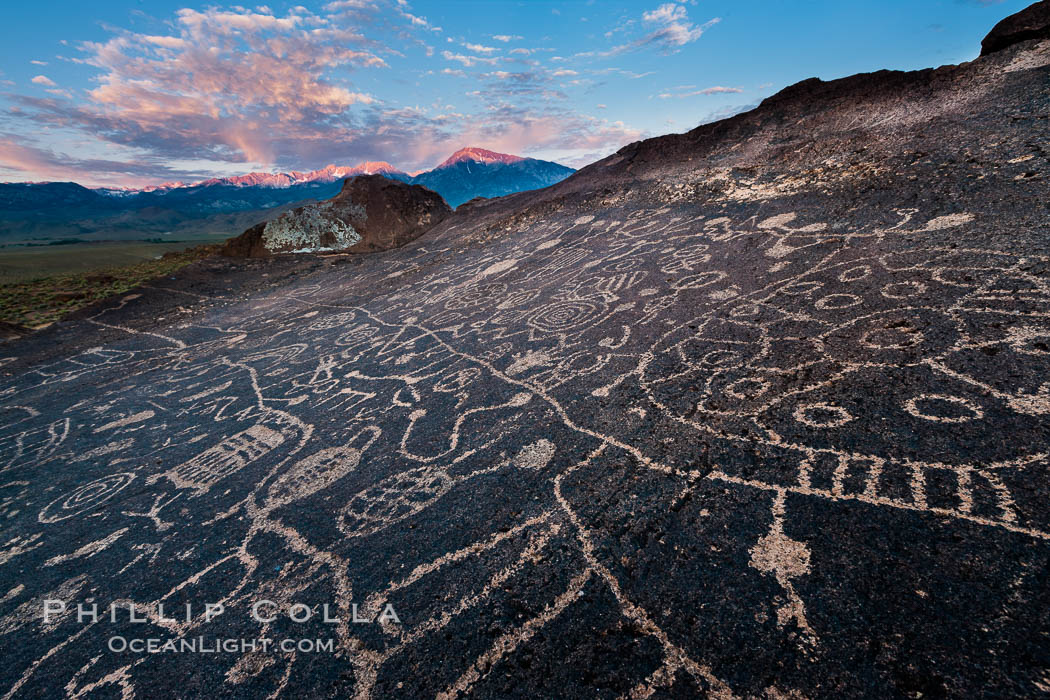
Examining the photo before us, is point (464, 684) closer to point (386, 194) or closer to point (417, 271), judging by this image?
point (417, 271)

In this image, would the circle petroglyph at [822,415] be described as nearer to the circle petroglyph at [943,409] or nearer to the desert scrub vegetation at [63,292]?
the circle petroglyph at [943,409]

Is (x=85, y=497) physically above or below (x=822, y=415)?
below

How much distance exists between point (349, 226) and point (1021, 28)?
16322 millimetres

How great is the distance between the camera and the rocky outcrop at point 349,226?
14.7m

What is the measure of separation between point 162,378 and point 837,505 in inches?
322

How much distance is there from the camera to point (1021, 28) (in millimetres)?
6824

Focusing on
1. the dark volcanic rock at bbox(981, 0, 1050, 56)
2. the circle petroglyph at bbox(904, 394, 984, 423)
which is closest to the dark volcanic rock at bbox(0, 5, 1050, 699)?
the circle petroglyph at bbox(904, 394, 984, 423)

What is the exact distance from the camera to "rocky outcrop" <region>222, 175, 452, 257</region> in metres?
14.7

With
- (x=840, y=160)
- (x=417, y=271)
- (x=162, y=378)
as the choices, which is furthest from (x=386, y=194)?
(x=840, y=160)

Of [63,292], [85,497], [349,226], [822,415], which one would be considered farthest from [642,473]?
[63,292]

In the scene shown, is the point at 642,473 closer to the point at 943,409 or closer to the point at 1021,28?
the point at 943,409

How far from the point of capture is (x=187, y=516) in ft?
10.8

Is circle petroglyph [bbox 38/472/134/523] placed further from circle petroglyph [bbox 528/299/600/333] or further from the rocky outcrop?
the rocky outcrop

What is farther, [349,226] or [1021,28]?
[349,226]
